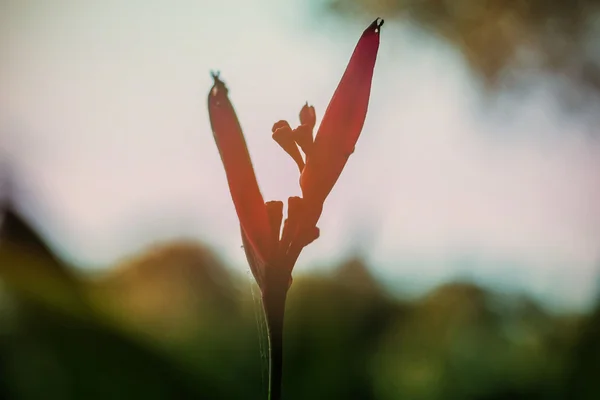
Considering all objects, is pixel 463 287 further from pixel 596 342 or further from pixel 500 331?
pixel 596 342

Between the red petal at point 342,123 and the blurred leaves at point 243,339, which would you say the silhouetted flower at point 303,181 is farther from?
the blurred leaves at point 243,339

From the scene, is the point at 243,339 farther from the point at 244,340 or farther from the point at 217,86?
the point at 217,86

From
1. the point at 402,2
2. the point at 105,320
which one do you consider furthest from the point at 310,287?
the point at 402,2

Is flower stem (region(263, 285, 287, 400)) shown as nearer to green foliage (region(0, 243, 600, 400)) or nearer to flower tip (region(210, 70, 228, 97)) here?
flower tip (region(210, 70, 228, 97))

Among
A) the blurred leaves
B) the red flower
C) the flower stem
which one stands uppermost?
the blurred leaves

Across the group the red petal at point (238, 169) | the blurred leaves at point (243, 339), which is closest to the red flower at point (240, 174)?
the red petal at point (238, 169)

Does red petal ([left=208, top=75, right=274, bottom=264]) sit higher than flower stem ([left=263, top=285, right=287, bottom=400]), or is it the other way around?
red petal ([left=208, top=75, right=274, bottom=264])

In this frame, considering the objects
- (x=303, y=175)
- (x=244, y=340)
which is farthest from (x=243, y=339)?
(x=303, y=175)

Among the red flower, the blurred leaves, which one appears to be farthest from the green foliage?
the red flower
